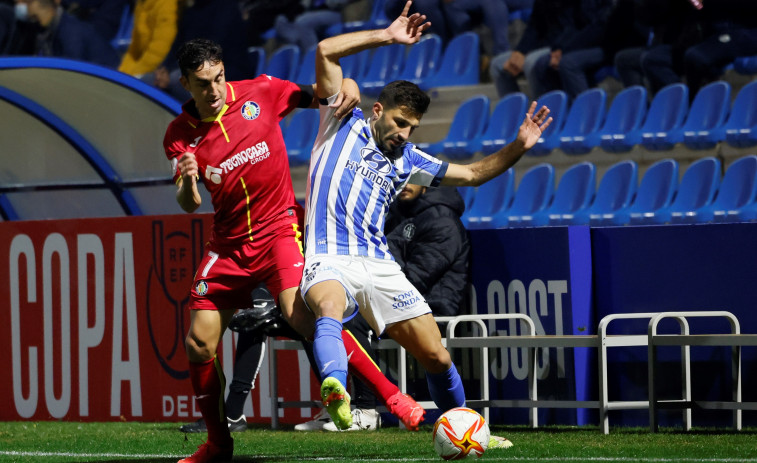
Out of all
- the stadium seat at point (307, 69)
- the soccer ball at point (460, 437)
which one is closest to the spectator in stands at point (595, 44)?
the stadium seat at point (307, 69)

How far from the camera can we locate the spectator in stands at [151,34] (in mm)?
15672

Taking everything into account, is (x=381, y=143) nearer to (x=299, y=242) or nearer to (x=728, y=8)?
(x=299, y=242)

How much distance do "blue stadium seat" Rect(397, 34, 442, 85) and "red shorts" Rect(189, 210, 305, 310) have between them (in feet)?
30.1

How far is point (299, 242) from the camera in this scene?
612 centimetres

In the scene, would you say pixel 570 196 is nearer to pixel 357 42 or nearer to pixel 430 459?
pixel 430 459

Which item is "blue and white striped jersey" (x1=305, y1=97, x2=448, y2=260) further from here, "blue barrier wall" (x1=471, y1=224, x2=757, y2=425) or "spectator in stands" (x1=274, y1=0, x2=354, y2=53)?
"spectator in stands" (x1=274, y1=0, x2=354, y2=53)

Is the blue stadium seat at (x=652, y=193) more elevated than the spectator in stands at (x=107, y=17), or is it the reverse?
the spectator in stands at (x=107, y=17)

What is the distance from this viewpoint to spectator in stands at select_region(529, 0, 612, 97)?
12766 mm

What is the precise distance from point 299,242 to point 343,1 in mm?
10584

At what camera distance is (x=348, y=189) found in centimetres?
577

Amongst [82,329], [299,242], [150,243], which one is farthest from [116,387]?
[299,242]

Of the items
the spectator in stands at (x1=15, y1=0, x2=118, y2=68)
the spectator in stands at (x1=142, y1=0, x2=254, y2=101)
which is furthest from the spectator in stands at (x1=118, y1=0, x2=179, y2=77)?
the spectator in stands at (x1=15, y1=0, x2=118, y2=68)

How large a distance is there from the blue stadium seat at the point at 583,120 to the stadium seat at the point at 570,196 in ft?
1.43

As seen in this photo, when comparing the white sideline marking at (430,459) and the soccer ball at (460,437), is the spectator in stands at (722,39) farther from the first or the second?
the soccer ball at (460,437)
